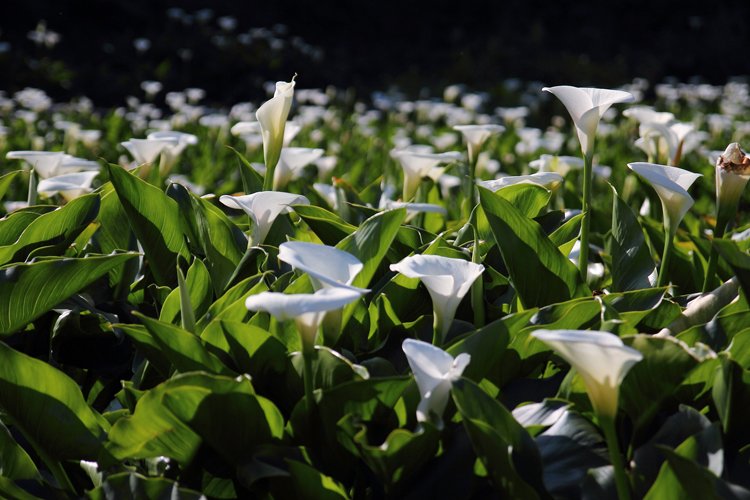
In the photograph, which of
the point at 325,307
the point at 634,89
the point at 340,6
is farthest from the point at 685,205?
the point at 340,6

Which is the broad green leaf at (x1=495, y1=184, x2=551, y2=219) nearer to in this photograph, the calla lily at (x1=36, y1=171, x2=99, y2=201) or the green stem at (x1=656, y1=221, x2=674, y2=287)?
the green stem at (x1=656, y1=221, x2=674, y2=287)

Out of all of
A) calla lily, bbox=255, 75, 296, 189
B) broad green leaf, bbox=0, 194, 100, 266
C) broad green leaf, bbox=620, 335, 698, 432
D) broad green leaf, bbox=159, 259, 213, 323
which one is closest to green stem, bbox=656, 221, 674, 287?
broad green leaf, bbox=620, 335, 698, 432

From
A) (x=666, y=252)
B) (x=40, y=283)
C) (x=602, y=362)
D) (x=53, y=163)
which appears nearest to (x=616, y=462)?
(x=602, y=362)

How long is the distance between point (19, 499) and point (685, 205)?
1.12 meters

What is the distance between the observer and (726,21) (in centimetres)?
1567

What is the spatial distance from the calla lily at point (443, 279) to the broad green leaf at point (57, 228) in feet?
2.37

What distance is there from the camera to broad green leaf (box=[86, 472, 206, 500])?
1078 mm

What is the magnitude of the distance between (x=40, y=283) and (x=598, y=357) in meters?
0.88

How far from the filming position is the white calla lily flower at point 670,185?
4.58 feet

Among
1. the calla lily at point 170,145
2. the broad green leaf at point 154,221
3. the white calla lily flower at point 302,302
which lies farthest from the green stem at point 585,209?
the calla lily at point 170,145

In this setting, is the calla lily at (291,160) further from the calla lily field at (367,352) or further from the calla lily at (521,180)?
the calla lily at (521,180)

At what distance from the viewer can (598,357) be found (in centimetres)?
95

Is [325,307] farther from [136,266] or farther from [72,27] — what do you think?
[72,27]

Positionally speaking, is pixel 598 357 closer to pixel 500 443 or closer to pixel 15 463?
pixel 500 443
